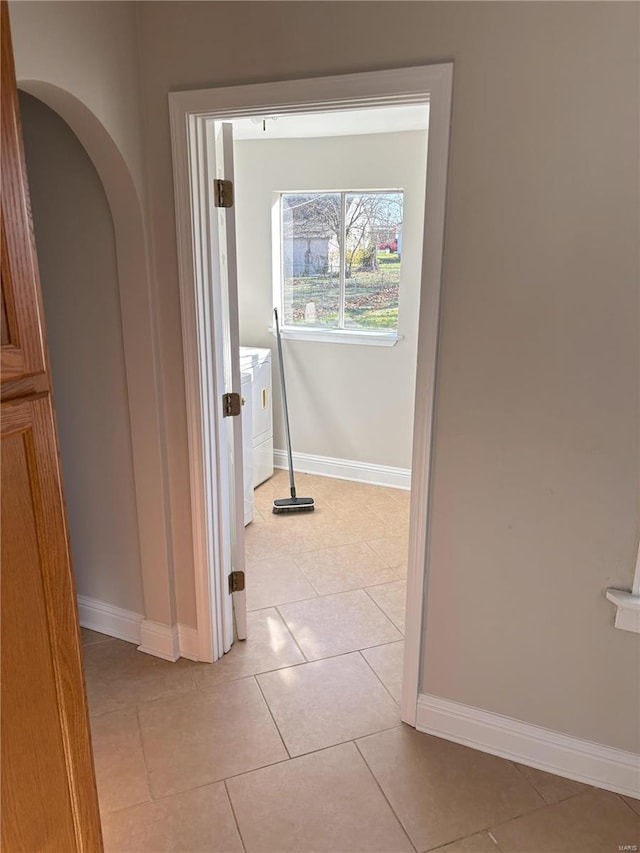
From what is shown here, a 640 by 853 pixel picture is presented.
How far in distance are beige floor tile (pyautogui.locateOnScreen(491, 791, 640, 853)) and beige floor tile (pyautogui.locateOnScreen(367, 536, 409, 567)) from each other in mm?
1511

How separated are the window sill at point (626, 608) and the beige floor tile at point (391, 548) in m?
1.53

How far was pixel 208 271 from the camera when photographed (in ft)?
6.95

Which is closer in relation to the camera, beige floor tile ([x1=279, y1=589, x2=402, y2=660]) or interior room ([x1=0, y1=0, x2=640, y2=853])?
interior room ([x1=0, y1=0, x2=640, y2=853])

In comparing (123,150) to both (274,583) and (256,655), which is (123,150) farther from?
(274,583)

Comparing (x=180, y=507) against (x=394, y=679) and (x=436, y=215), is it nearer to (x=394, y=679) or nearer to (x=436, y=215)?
(x=394, y=679)

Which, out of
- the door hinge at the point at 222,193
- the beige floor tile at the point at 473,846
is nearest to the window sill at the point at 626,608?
the beige floor tile at the point at 473,846

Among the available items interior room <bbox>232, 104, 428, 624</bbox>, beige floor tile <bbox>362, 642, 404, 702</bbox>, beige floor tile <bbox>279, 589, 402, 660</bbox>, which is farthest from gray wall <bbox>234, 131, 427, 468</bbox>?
beige floor tile <bbox>362, 642, 404, 702</bbox>

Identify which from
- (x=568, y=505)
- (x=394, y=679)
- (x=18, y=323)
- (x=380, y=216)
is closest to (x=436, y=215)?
(x=568, y=505)

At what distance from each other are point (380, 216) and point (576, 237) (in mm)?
2547

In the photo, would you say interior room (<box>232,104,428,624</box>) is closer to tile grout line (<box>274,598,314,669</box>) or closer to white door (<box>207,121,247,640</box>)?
tile grout line (<box>274,598,314,669</box>)

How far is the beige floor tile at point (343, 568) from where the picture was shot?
3062mm

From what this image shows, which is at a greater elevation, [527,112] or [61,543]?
[527,112]

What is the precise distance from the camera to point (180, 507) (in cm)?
235

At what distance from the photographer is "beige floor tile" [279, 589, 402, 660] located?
2.60 metres
